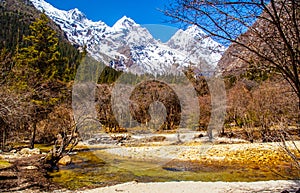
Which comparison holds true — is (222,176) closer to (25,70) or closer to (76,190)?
(76,190)

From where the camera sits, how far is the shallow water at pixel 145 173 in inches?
339

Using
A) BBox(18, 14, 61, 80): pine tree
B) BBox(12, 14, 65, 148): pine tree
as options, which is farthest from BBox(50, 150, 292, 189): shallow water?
BBox(18, 14, 61, 80): pine tree

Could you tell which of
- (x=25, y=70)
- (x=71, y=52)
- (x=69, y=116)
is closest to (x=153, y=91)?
Answer: (x=69, y=116)

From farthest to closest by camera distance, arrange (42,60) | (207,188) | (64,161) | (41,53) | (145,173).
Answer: (42,60)
(41,53)
(64,161)
(145,173)
(207,188)

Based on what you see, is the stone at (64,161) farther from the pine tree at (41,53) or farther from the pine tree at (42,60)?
the pine tree at (41,53)

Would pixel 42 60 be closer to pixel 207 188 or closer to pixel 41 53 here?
pixel 41 53

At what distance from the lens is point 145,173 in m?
9.96

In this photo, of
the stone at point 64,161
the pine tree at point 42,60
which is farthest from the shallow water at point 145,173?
the pine tree at point 42,60

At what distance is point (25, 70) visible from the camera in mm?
16375

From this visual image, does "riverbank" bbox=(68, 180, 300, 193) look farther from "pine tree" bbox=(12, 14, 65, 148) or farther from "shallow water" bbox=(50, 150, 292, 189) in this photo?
"pine tree" bbox=(12, 14, 65, 148)

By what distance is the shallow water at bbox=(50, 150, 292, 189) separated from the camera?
28.2ft

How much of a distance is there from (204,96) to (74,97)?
10555mm

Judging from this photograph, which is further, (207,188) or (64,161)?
(64,161)

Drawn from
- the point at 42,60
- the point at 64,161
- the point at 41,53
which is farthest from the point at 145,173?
the point at 42,60
